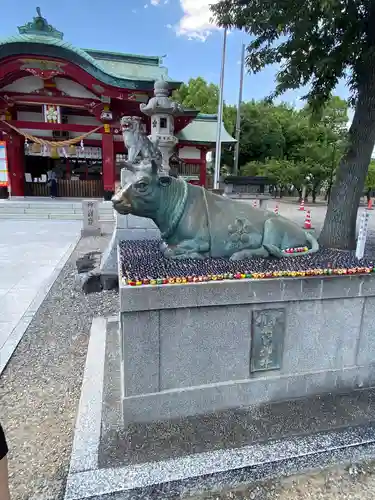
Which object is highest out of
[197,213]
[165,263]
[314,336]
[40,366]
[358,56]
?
[358,56]

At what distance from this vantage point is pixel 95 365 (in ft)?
11.1

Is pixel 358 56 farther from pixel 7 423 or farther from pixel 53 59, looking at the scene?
pixel 53 59

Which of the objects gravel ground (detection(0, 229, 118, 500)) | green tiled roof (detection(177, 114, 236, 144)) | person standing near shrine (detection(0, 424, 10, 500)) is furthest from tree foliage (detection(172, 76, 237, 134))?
person standing near shrine (detection(0, 424, 10, 500))

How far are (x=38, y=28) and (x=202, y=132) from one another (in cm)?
998

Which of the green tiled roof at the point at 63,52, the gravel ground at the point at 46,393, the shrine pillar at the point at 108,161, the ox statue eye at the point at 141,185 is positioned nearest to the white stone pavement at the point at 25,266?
the gravel ground at the point at 46,393

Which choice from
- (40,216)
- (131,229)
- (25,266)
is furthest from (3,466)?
(40,216)

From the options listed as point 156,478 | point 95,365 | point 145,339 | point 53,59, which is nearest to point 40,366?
point 95,365

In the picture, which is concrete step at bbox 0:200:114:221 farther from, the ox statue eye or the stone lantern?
the ox statue eye

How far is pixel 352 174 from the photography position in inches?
307

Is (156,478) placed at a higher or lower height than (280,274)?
lower

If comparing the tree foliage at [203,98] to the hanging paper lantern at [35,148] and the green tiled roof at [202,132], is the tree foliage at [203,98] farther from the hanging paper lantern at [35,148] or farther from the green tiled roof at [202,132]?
the hanging paper lantern at [35,148]

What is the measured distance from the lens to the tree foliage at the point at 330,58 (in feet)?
21.6

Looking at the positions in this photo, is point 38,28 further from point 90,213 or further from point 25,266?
point 25,266

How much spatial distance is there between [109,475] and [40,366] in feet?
6.31
